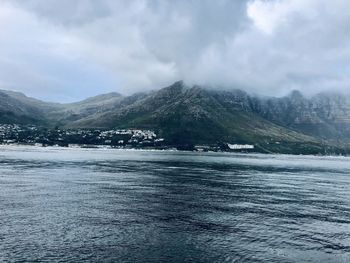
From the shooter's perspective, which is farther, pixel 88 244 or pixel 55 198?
pixel 55 198

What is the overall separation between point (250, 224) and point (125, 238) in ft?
78.2

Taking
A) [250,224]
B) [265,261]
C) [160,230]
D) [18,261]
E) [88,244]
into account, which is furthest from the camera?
[250,224]

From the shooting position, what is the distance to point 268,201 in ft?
321

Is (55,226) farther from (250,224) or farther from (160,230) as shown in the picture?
(250,224)

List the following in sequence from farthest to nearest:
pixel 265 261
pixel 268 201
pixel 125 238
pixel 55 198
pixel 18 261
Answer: pixel 268 201 < pixel 55 198 < pixel 125 238 < pixel 265 261 < pixel 18 261

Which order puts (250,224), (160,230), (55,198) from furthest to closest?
(55,198) → (250,224) → (160,230)

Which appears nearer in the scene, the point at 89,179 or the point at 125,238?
the point at 125,238

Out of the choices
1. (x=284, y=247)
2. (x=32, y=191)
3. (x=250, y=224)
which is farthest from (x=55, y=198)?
(x=284, y=247)

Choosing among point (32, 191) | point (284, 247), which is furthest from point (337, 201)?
point (32, 191)

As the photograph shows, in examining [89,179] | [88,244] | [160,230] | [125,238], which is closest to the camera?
[88,244]

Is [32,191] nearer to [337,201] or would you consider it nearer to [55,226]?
[55,226]

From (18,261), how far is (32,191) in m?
58.6

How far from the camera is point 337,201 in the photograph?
102 metres

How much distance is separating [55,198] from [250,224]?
46906 millimetres
